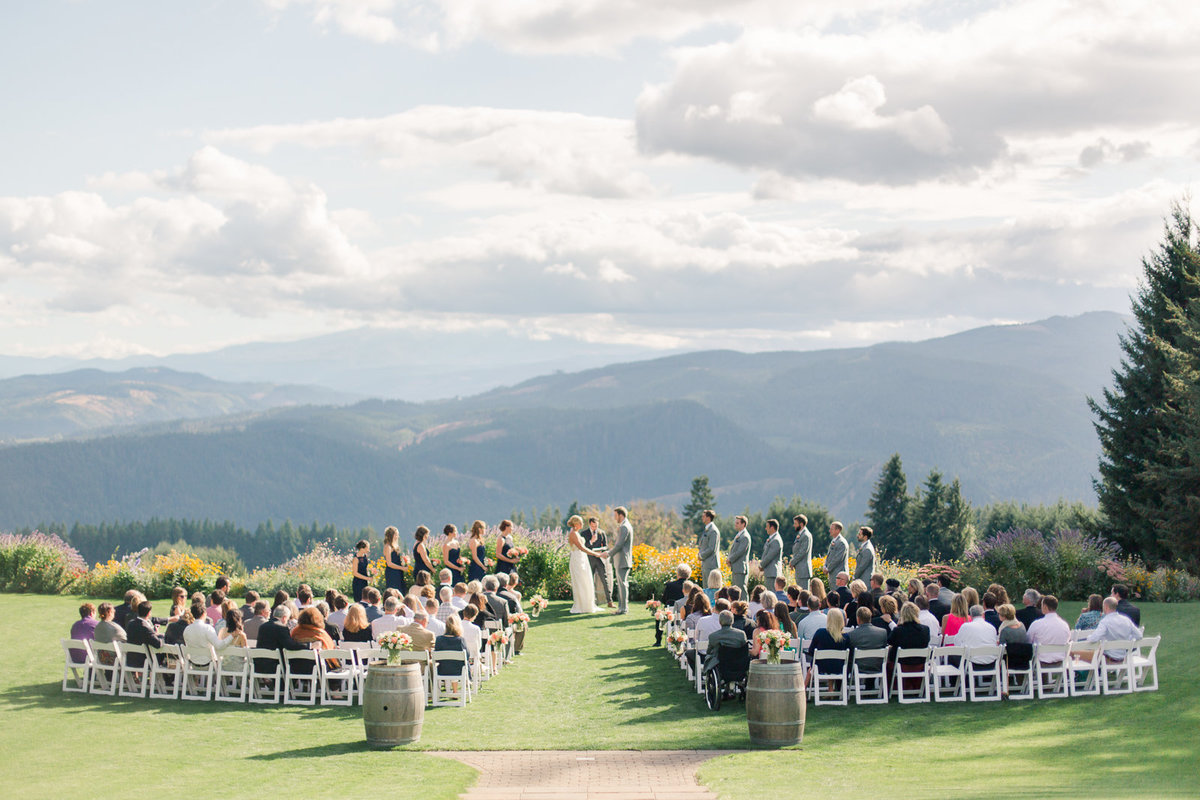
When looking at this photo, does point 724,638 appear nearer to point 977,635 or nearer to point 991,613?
point 977,635

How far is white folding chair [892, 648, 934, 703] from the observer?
12.9m

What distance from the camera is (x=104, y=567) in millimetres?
24781

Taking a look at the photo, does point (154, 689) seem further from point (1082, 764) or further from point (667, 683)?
point (1082, 764)

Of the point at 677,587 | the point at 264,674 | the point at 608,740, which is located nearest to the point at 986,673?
the point at 608,740

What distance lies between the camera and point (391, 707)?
11094 mm

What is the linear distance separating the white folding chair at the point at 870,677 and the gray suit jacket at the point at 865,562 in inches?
201

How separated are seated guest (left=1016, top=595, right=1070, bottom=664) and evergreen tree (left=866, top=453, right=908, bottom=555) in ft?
247

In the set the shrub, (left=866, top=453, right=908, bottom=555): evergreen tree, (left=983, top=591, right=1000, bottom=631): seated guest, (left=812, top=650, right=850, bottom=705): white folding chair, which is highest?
(left=866, top=453, right=908, bottom=555): evergreen tree

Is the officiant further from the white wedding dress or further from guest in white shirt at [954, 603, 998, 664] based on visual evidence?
guest in white shirt at [954, 603, 998, 664]

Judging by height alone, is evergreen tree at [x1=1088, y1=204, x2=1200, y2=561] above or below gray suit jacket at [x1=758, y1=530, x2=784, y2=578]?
above

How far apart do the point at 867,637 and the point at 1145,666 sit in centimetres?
368

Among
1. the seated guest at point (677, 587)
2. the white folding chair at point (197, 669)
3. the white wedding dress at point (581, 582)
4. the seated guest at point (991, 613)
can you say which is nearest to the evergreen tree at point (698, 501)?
the white wedding dress at point (581, 582)

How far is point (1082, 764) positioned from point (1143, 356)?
22340mm

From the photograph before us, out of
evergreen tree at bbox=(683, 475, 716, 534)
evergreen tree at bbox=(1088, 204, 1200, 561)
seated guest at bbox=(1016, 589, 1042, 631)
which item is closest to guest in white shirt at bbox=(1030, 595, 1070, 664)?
seated guest at bbox=(1016, 589, 1042, 631)
